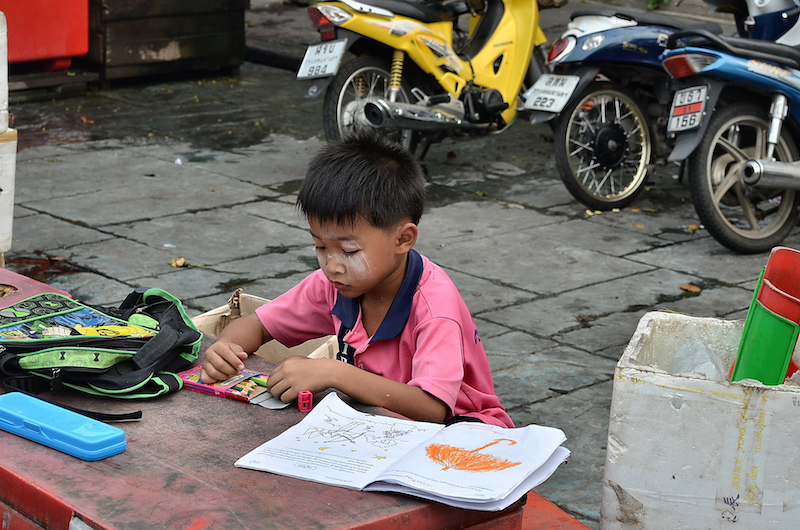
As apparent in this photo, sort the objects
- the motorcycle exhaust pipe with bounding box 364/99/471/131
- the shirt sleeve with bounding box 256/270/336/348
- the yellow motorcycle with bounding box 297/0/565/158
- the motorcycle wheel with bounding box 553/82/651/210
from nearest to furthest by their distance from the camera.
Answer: the shirt sleeve with bounding box 256/270/336/348 → the motorcycle wheel with bounding box 553/82/651/210 → the motorcycle exhaust pipe with bounding box 364/99/471/131 → the yellow motorcycle with bounding box 297/0/565/158

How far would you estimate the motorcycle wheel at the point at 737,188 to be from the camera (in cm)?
509

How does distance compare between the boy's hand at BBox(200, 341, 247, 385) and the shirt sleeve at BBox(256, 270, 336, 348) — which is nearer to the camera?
the boy's hand at BBox(200, 341, 247, 385)

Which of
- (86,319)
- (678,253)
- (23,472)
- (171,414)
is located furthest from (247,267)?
(23,472)

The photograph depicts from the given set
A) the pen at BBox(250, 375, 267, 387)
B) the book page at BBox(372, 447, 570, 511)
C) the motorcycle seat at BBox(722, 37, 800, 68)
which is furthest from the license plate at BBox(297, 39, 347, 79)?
the book page at BBox(372, 447, 570, 511)

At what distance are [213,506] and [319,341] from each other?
1.33 meters

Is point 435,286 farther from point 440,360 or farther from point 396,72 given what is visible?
point 396,72

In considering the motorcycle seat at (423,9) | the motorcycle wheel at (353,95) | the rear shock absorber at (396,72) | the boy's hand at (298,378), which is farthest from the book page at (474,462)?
the motorcycle seat at (423,9)

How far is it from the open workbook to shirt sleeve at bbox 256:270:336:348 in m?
0.51

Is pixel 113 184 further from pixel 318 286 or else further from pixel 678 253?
pixel 318 286

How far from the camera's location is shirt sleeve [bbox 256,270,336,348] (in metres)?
2.44

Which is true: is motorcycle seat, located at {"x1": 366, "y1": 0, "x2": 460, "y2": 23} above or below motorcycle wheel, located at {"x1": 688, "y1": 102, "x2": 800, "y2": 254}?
above

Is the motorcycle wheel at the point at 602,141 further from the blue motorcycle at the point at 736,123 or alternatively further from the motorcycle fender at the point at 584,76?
the blue motorcycle at the point at 736,123

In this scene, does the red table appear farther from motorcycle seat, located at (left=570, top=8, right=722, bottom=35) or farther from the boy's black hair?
motorcycle seat, located at (left=570, top=8, right=722, bottom=35)

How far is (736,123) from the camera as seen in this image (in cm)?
519
